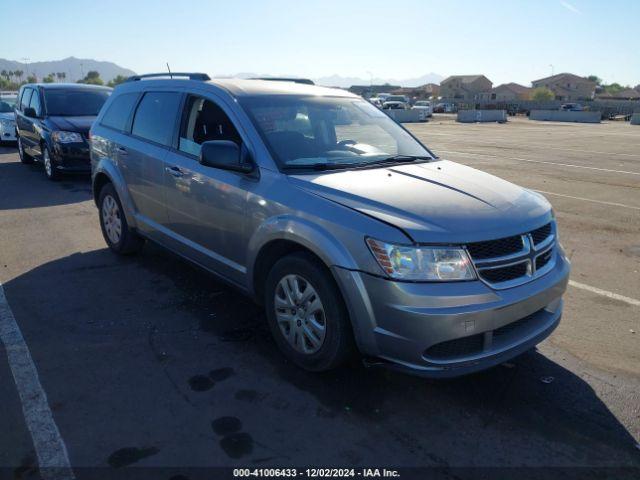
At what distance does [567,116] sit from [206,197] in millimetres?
52306

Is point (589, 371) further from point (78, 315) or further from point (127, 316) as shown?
point (78, 315)

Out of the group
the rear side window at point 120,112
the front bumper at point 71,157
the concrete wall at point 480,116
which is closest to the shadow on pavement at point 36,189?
the front bumper at point 71,157

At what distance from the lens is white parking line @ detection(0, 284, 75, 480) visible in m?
2.63

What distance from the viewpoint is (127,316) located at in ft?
14.3

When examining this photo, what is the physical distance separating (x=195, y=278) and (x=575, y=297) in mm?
3604

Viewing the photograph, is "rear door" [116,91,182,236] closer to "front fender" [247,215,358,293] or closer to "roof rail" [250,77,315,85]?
"roof rail" [250,77,315,85]

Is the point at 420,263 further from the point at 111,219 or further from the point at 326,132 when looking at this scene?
the point at 111,219

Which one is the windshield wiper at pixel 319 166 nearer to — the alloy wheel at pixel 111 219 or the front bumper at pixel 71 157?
the alloy wheel at pixel 111 219

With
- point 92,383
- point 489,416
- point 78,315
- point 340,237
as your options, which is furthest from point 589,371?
point 78,315

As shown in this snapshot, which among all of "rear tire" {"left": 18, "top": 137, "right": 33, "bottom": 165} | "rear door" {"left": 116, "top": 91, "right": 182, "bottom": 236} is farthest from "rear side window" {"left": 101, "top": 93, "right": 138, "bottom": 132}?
"rear tire" {"left": 18, "top": 137, "right": 33, "bottom": 165}

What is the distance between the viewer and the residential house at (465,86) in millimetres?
121562

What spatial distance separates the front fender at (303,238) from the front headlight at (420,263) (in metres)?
0.20

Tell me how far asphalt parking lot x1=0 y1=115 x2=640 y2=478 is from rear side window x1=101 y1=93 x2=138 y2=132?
4.95ft

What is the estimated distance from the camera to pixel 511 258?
303 centimetres
